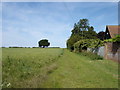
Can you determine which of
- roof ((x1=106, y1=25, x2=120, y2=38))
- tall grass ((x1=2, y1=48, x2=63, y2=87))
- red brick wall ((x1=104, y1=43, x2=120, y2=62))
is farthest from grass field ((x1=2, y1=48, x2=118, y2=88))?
roof ((x1=106, y1=25, x2=120, y2=38))

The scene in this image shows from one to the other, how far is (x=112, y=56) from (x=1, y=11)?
31.4ft

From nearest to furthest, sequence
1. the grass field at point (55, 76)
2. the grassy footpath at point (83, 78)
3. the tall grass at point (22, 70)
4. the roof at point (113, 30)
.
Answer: the tall grass at point (22, 70) → the grass field at point (55, 76) → the grassy footpath at point (83, 78) → the roof at point (113, 30)

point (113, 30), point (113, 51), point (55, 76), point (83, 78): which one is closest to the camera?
point (83, 78)

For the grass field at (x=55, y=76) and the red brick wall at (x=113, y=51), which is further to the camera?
the red brick wall at (x=113, y=51)

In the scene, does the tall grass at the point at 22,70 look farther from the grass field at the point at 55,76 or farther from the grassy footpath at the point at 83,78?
the grassy footpath at the point at 83,78

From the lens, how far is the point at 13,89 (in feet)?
11.7

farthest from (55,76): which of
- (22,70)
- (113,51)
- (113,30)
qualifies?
(113,30)

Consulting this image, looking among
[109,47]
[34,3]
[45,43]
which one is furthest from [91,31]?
[45,43]

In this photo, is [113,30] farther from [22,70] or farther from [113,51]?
[22,70]

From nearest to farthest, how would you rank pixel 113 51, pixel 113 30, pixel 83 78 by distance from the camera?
pixel 83 78
pixel 113 51
pixel 113 30

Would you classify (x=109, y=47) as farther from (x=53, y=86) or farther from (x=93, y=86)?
(x=53, y=86)

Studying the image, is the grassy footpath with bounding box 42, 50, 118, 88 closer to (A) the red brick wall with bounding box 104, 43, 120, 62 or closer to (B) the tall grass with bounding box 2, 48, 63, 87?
(B) the tall grass with bounding box 2, 48, 63, 87

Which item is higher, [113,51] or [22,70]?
[113,51]

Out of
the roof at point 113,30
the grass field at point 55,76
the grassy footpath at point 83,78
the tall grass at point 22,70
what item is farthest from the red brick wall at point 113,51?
the roof at point 113,30
